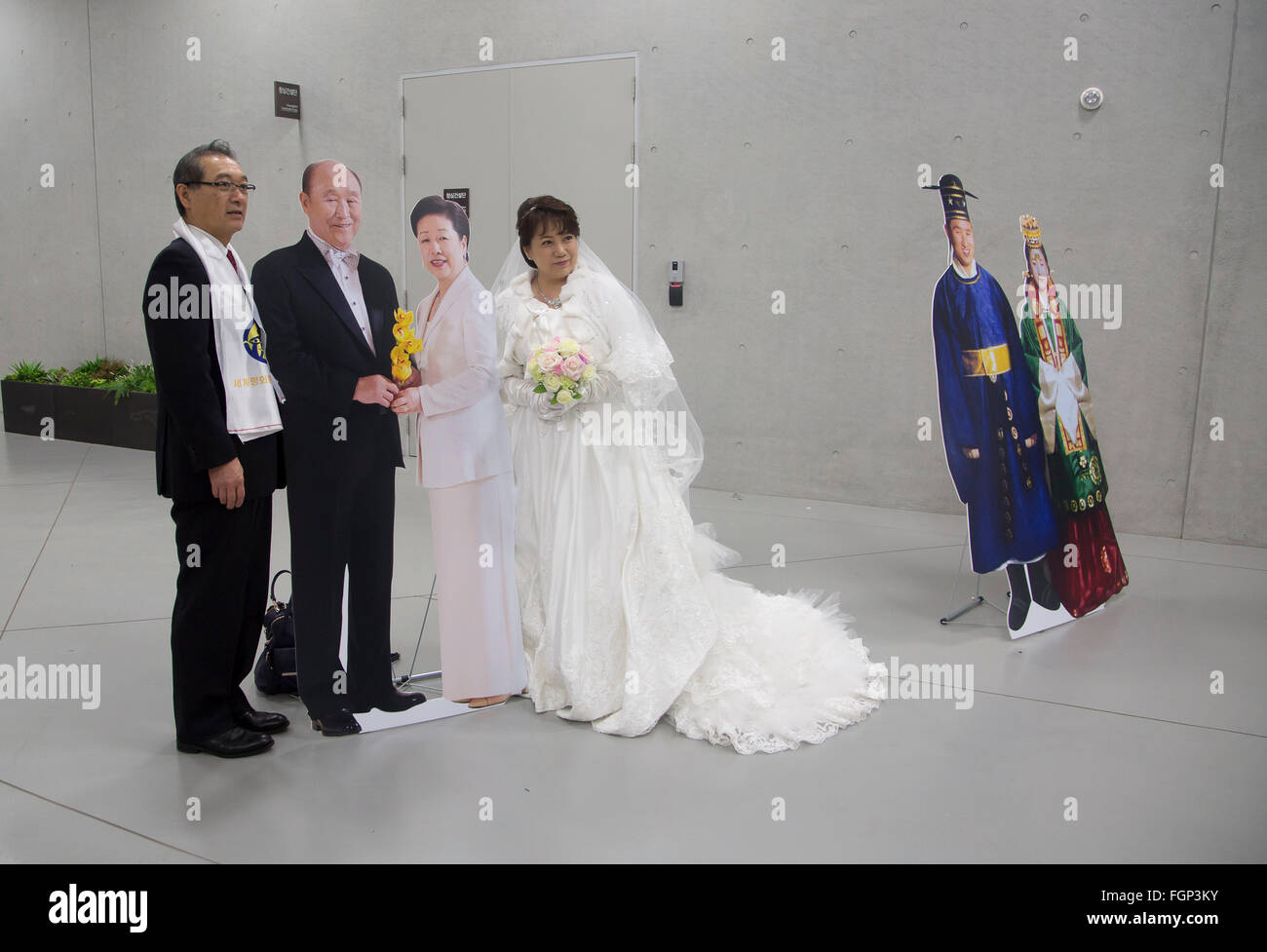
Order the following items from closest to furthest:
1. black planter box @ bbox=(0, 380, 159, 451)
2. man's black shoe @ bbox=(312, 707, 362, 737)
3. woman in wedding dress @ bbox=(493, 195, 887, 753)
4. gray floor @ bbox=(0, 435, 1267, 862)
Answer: gray floor @ bbox=(0, 435, 1267, 862) < man's black shoe @ bbox=(312, 707, 362, 737) < woman in wedding dress @ bbox=(493, 195, 887, 753) < black planter box @ bbox=(0, 380, 159, 451)

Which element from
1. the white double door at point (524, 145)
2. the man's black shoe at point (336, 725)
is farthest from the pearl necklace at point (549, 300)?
the white double door at point (524, 145)

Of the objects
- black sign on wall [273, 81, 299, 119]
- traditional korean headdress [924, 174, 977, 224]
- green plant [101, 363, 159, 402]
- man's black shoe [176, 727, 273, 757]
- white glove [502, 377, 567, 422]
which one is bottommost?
man's black shoe [176, 727, 273, 757]

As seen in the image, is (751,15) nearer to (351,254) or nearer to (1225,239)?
(1225,239)

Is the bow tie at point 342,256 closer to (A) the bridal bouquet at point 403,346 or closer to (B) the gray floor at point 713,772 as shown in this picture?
(A) the bridal bouquet at point 403,346

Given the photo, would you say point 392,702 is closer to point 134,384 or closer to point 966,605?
point 966,605

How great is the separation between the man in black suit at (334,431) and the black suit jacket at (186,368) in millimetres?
202

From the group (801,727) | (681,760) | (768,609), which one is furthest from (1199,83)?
(681,760)

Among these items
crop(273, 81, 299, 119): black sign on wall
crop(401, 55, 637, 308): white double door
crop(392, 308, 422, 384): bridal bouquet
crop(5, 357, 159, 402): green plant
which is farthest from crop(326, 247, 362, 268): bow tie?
crop(5, 357, 159, 402): green plant

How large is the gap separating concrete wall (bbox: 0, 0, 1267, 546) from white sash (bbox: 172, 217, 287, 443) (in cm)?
488

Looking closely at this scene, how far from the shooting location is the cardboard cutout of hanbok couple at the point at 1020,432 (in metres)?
4.48

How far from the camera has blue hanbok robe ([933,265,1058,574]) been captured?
4.47 m

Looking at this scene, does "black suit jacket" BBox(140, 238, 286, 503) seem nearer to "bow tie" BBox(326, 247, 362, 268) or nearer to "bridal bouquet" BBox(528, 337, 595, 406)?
"bow tie" BBox(326, 247, 362, 268)

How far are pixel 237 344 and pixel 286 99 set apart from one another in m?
6.90

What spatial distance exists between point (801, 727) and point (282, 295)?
7.30 feet
